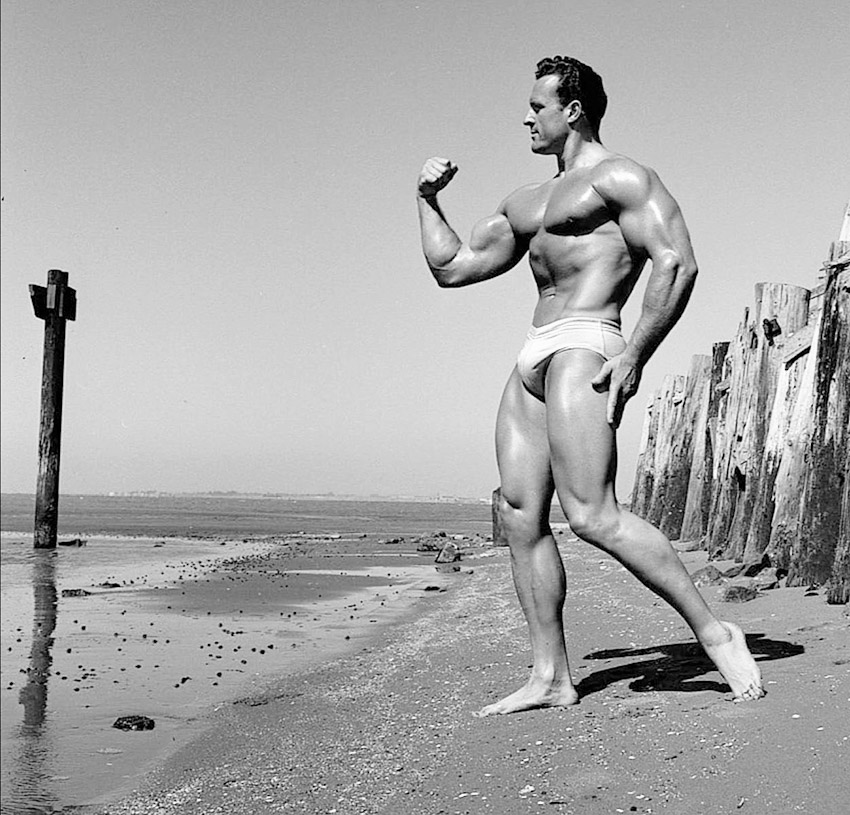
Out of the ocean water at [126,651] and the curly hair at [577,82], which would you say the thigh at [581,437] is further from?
the ocean water at [126,651]

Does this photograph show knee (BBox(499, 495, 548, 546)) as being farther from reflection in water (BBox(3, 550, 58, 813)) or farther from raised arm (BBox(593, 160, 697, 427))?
reflection in water (BBox(3, 550, 58, 813))

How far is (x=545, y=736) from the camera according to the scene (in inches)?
141

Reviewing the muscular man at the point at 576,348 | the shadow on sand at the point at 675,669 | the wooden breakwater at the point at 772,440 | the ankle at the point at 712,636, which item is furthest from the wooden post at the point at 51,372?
the ankle at the point at 712,636

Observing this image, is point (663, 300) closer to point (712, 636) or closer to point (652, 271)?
point (652, 271)

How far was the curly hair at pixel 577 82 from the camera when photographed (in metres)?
3.96

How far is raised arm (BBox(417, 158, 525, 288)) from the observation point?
419 centimetres

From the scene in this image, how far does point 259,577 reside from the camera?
44.3ft

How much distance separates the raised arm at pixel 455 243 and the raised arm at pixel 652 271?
581 millimetres

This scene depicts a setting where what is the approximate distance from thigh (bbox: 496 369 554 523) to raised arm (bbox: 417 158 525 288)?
18.9 inches

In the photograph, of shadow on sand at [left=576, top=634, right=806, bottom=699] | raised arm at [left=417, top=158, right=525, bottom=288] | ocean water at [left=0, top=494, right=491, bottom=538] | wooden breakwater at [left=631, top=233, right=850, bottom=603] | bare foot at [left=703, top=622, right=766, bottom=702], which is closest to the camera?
bare foot at [left=703, top=622, right=766, bottom=702]

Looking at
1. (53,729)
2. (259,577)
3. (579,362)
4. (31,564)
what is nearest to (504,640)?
(53,729)

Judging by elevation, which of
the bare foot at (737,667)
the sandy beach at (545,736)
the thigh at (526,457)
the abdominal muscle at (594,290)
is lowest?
the sandy beach at (545,736)

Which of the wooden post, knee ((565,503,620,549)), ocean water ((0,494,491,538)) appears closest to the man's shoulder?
knee ((565,503,620,549))

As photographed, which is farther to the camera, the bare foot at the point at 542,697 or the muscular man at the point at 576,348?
the bare foot at the point at 542,697
